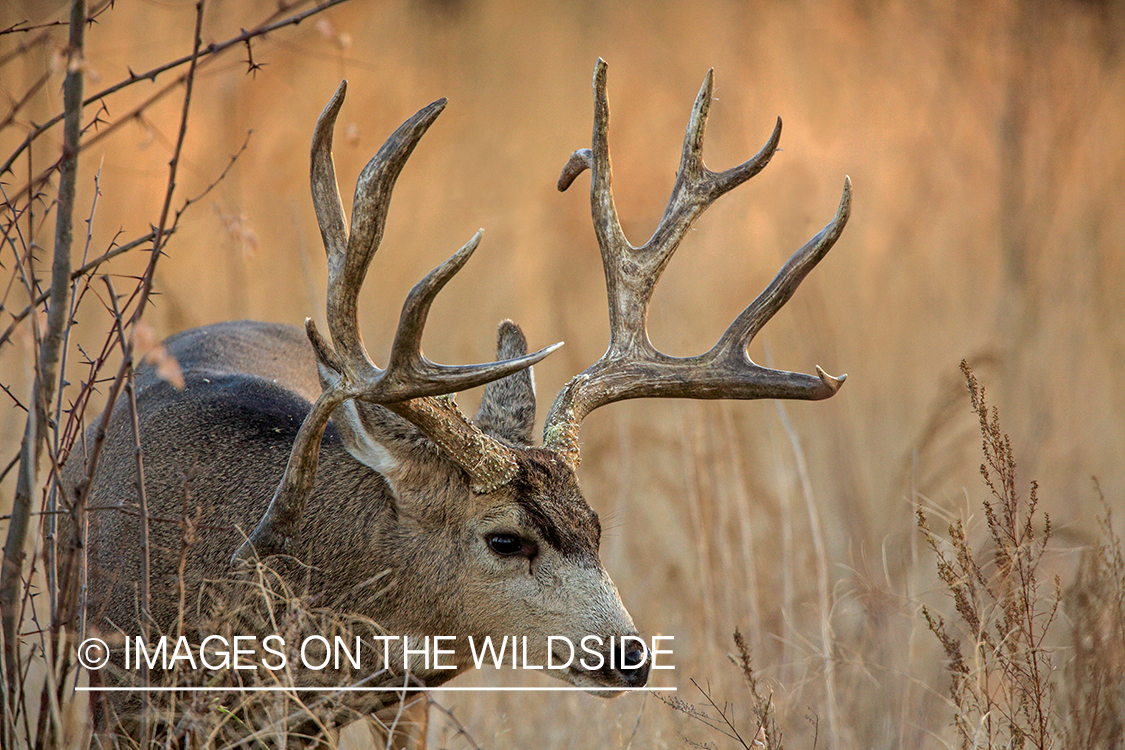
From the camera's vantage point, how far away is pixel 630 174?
10.3 m

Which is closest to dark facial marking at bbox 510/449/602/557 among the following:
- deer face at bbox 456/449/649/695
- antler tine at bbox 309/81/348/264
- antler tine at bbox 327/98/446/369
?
deer face at bbox 456/449/649/695

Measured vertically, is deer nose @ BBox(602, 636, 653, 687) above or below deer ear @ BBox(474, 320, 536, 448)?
below

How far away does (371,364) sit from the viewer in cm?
362

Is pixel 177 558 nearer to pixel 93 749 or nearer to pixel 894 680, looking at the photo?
pixel 93 749

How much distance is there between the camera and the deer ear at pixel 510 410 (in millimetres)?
4344

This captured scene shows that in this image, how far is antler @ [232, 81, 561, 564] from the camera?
338 centimetres

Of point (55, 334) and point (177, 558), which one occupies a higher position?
point (55, 334)

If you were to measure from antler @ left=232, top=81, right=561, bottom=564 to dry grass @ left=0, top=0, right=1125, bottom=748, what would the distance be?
2.19 metres

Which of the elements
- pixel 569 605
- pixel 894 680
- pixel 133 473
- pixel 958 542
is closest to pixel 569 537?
pixel 569 605

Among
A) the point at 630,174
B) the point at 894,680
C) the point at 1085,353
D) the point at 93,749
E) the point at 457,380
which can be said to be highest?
the point at 630,174

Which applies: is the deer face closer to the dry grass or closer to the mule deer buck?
the mule deer buck

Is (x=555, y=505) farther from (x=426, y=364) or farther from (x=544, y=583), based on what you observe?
(x=426, y=364)

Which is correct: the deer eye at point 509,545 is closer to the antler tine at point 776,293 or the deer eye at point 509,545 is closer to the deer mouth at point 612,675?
the deer mouth at point 612,675

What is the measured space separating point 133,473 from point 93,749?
36.8 inches
